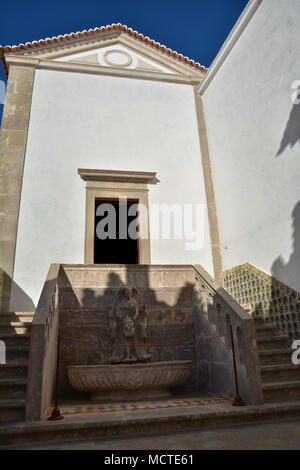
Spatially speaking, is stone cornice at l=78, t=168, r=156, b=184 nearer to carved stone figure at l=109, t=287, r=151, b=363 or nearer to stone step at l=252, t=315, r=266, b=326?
carved stone figure at l=109, t=287, r=151, b=363

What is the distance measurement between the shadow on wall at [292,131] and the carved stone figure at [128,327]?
12.7 ft

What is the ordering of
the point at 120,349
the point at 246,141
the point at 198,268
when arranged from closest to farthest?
1. the point at 120,349
2. the point at 198,268
3. the point at 246,141

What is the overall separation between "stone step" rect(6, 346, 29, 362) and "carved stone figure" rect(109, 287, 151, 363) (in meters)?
1.34

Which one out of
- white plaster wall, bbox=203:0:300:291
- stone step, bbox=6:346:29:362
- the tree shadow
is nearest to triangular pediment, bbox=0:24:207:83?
white plaster wall, bbox=203:0:300:291

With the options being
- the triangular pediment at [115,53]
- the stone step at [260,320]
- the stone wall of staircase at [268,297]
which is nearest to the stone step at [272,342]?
the stone wall of staircase at [268,297]

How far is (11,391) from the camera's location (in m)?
4.18

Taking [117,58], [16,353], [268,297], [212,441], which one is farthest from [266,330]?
[117,58]

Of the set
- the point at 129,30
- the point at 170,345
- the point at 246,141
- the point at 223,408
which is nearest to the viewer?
the point at 223,408

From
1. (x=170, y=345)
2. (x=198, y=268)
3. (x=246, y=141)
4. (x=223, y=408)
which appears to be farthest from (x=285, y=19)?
(x=223, y=408)

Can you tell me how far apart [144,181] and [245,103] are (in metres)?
2.98

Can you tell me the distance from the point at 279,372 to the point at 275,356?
1.38ft

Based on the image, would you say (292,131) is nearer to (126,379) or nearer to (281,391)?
(281,391)

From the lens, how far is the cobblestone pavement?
316 cm
